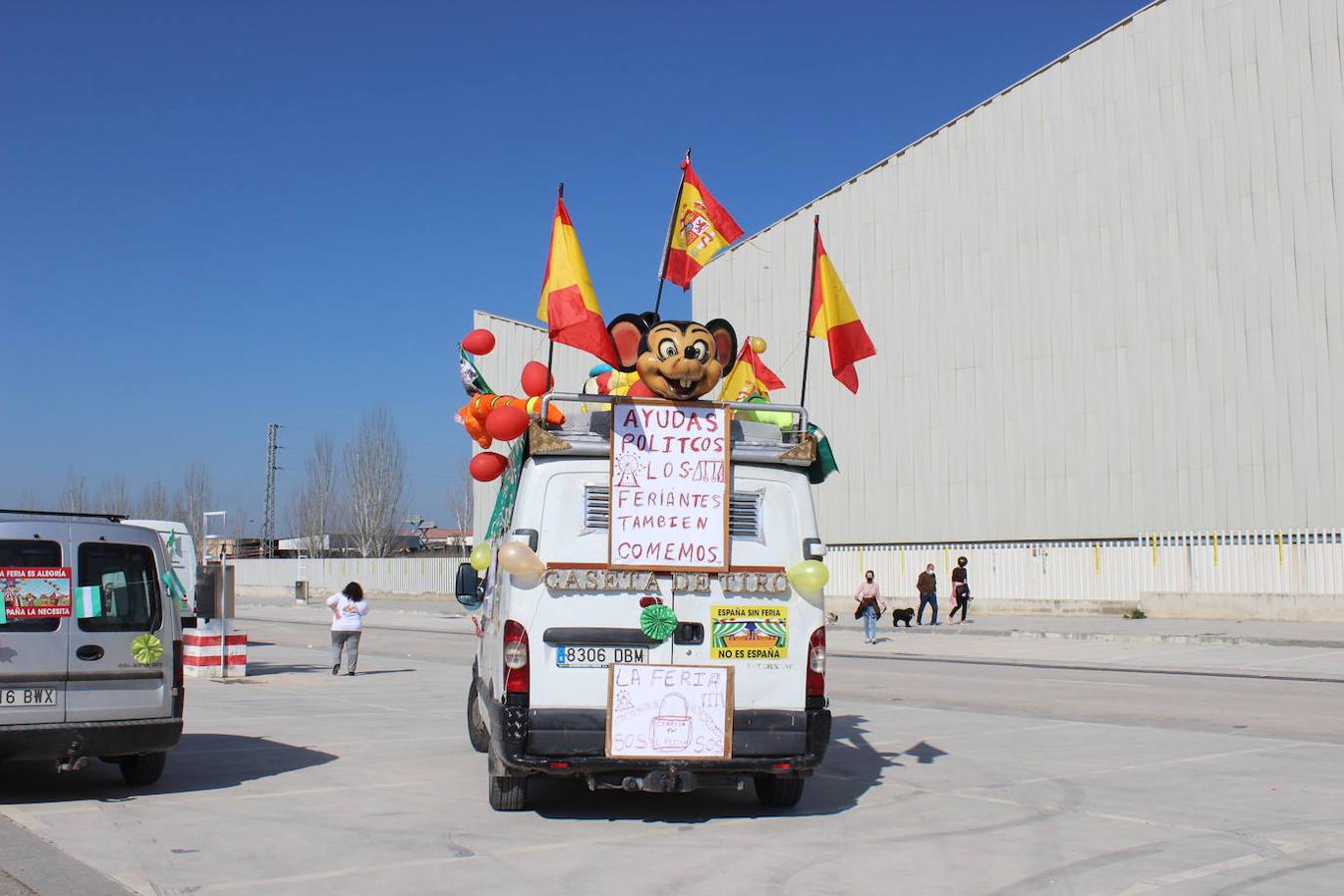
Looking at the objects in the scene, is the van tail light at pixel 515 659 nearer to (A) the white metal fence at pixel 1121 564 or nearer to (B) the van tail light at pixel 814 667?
(B) the van tail light at pixel 814 667

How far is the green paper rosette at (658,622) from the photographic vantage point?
811 centimetres

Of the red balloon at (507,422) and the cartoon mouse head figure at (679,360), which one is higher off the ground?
the cartoon mouse head figure at (679,360)

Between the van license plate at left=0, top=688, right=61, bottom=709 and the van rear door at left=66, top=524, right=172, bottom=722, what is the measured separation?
10 centimetres

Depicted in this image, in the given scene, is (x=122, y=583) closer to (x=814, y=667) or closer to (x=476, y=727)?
(x=476, y=727)

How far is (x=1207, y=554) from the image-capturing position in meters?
31.4

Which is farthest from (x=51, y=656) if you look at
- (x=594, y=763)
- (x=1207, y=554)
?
(x=1207, y=554)

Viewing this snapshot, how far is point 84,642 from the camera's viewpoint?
8.98 m

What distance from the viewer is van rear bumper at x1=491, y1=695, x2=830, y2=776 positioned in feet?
26.0

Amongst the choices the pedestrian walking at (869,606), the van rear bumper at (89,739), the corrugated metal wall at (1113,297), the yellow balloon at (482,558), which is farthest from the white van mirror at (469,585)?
the corrugated metal wall at (1113,297)

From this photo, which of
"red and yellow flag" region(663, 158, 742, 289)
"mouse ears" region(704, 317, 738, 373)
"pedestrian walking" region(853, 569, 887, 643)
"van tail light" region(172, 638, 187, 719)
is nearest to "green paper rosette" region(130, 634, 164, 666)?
"van tail light" region(172, 638, 187, 719)

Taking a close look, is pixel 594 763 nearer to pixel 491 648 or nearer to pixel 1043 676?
pixel 491 648

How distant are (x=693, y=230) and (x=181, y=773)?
632cm

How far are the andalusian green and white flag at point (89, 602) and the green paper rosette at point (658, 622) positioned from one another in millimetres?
3956

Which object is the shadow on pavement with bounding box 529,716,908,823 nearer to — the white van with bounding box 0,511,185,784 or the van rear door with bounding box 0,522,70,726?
the white van with bounding box 0,511,185,784
